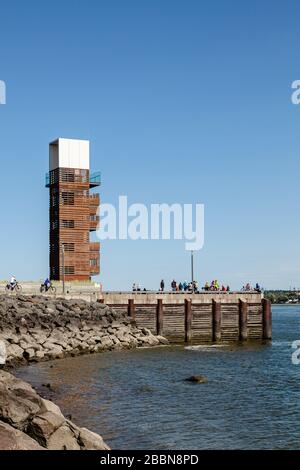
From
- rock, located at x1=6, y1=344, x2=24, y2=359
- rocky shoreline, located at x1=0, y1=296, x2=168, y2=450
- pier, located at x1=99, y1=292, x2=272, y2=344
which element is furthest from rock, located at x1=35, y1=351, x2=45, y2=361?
pier, located at x1=99, y1=292, x2=272, y2=344

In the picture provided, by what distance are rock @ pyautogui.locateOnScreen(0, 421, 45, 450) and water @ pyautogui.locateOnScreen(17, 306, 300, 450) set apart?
4936mm

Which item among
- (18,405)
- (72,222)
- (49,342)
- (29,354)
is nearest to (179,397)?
(29,354)

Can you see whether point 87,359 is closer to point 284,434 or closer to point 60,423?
point 284,434

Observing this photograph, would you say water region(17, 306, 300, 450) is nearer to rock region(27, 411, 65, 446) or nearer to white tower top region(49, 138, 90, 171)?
rock region(27, 411, 65, 446)

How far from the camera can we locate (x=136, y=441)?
70.4ft

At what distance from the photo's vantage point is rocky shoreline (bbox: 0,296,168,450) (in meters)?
17.8

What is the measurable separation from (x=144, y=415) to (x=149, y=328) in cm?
2907

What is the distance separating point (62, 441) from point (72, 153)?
54.3 metres

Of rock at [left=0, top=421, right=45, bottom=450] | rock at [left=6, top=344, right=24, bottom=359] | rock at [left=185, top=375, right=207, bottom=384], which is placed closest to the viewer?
rock at [left=0, top=421, right=45, bottom=450]

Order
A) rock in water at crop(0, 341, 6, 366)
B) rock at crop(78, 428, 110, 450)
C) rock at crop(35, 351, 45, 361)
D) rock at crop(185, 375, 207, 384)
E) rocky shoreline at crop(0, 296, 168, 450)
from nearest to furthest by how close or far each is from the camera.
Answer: rocky shoreline at crop(0, 296, 168, 450), rock at crop(78, 428, 110, 450), rock at crop(185, 375, 207, 384), rock in water at crop(0, 341, 6, 366), rock at crop(35, 351, 45, 361)

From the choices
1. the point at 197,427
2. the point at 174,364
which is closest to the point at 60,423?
the point at 197,427

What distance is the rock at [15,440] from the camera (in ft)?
48.2

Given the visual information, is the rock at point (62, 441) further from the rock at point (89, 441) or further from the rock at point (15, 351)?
the rock at point (15, 351)

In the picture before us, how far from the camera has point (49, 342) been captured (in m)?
42.2
